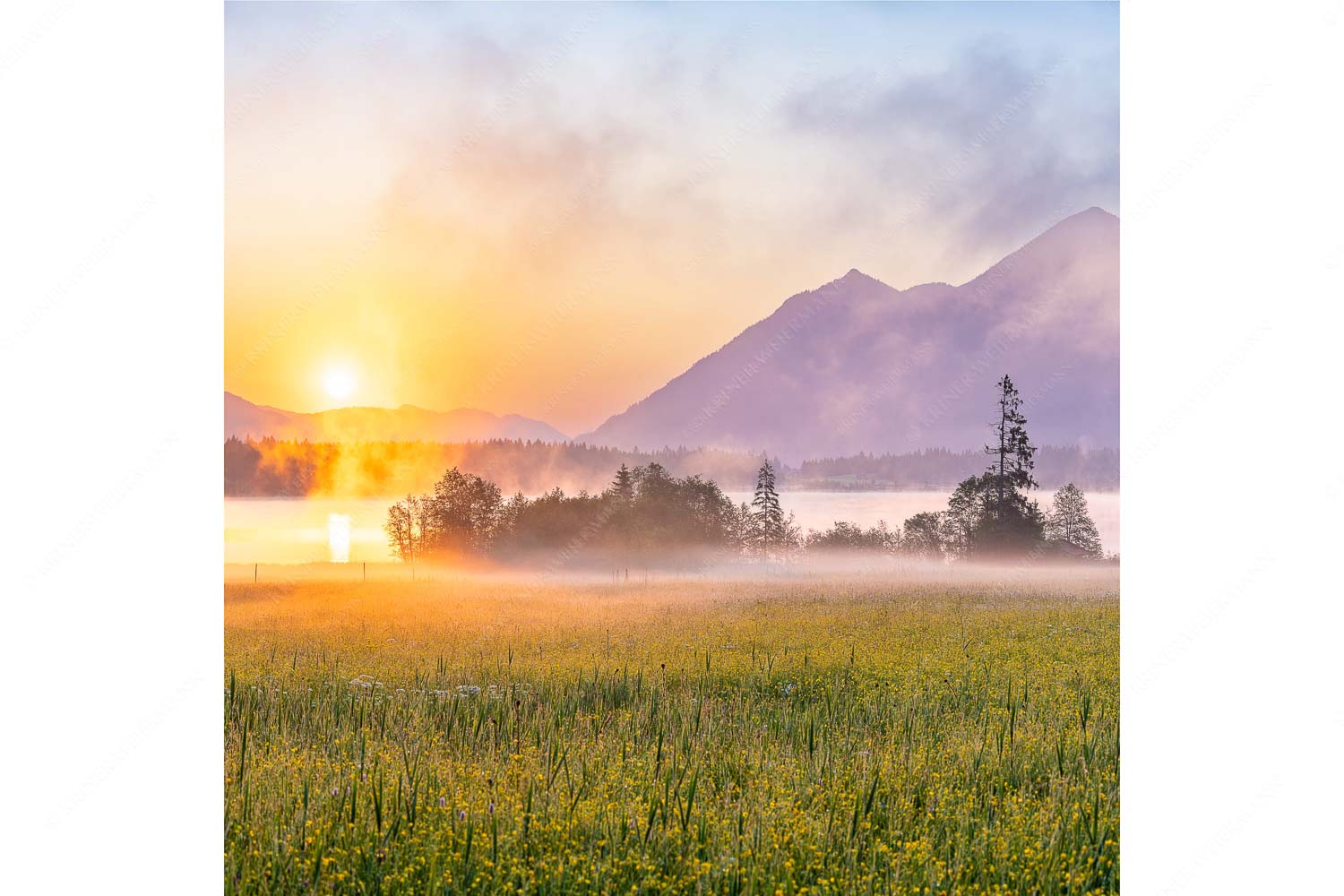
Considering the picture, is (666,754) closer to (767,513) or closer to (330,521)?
(330,521)

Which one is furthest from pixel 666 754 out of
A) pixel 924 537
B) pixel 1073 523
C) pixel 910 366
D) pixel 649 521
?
pixel 910 366

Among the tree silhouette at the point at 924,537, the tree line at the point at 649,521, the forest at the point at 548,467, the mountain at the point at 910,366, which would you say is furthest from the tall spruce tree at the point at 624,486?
the tree silhouette at the point at 924,537

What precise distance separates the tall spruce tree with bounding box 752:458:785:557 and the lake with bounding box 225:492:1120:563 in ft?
1.27

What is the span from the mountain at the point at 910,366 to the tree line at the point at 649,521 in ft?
2.46

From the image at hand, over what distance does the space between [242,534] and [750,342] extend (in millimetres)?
8281

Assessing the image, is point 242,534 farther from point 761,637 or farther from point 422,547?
point 761,637

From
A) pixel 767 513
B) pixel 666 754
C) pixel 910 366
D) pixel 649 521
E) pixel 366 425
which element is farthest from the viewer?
pixel 910 366

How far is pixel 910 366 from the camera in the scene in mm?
19562

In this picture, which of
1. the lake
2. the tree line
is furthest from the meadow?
the tree line

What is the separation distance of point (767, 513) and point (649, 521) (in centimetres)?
231

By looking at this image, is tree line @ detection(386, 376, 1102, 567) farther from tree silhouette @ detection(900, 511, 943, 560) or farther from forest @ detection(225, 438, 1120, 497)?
forest @ detection(225, 438, 1120, 497)

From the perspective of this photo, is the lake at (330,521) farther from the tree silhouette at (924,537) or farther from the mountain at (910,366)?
the tree silhouette at (924,537)
